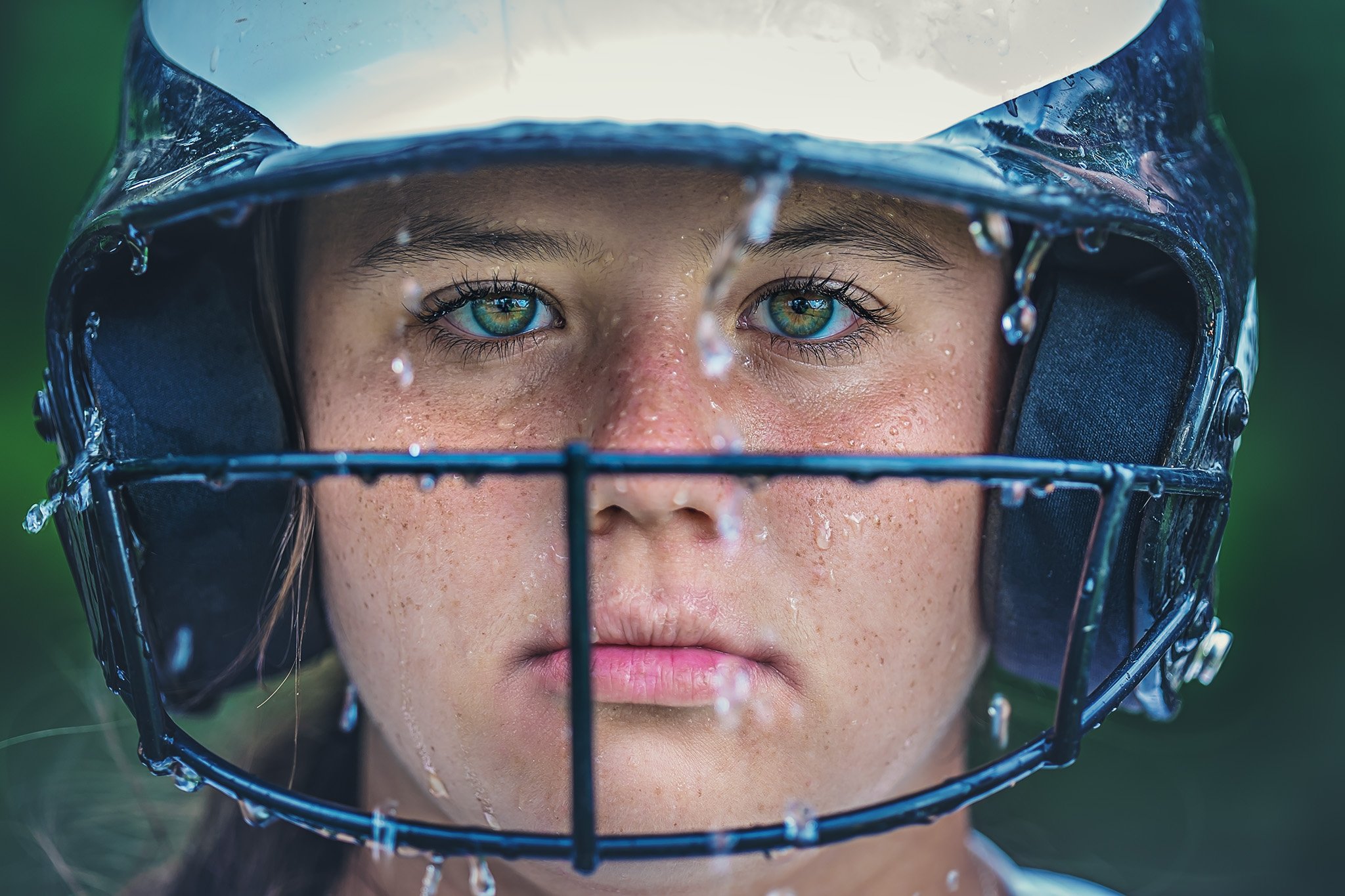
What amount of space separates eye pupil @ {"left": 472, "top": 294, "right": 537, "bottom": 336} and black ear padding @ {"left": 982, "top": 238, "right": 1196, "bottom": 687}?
1.17 feet

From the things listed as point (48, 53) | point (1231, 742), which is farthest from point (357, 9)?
point (1231, 742)

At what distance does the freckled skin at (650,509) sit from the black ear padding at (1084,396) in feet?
0.11

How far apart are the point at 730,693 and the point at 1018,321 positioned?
0.35 meters

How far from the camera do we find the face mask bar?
598 mm

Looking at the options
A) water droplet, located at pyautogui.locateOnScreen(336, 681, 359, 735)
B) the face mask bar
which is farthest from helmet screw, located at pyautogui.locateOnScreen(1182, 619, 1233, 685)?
water droplet, located at pyautogui.locateOnScreen(336, 681, 359, 735)

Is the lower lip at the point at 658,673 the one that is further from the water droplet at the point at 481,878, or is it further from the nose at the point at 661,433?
the water droplet at the point at 481,878

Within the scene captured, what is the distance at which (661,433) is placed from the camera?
2.24ft

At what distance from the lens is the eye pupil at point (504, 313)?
2.58 ft

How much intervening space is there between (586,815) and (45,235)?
136cm

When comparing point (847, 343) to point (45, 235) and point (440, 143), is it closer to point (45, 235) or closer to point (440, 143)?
point (440, 143)

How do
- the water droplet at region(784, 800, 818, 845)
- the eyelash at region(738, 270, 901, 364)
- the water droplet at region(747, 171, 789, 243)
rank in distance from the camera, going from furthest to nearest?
the eyelash at region(738, 270, 901, 364)
the water droplet at region(784, 800, 818, 845)
the water droplet at region(747, 171, 789, 243)

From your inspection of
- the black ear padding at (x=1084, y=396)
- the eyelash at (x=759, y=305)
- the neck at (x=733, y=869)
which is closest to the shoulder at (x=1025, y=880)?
the neck at (x=733, y=869)

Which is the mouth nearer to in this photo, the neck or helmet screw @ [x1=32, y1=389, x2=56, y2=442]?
the neck

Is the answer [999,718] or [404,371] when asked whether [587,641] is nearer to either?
[404,371]
